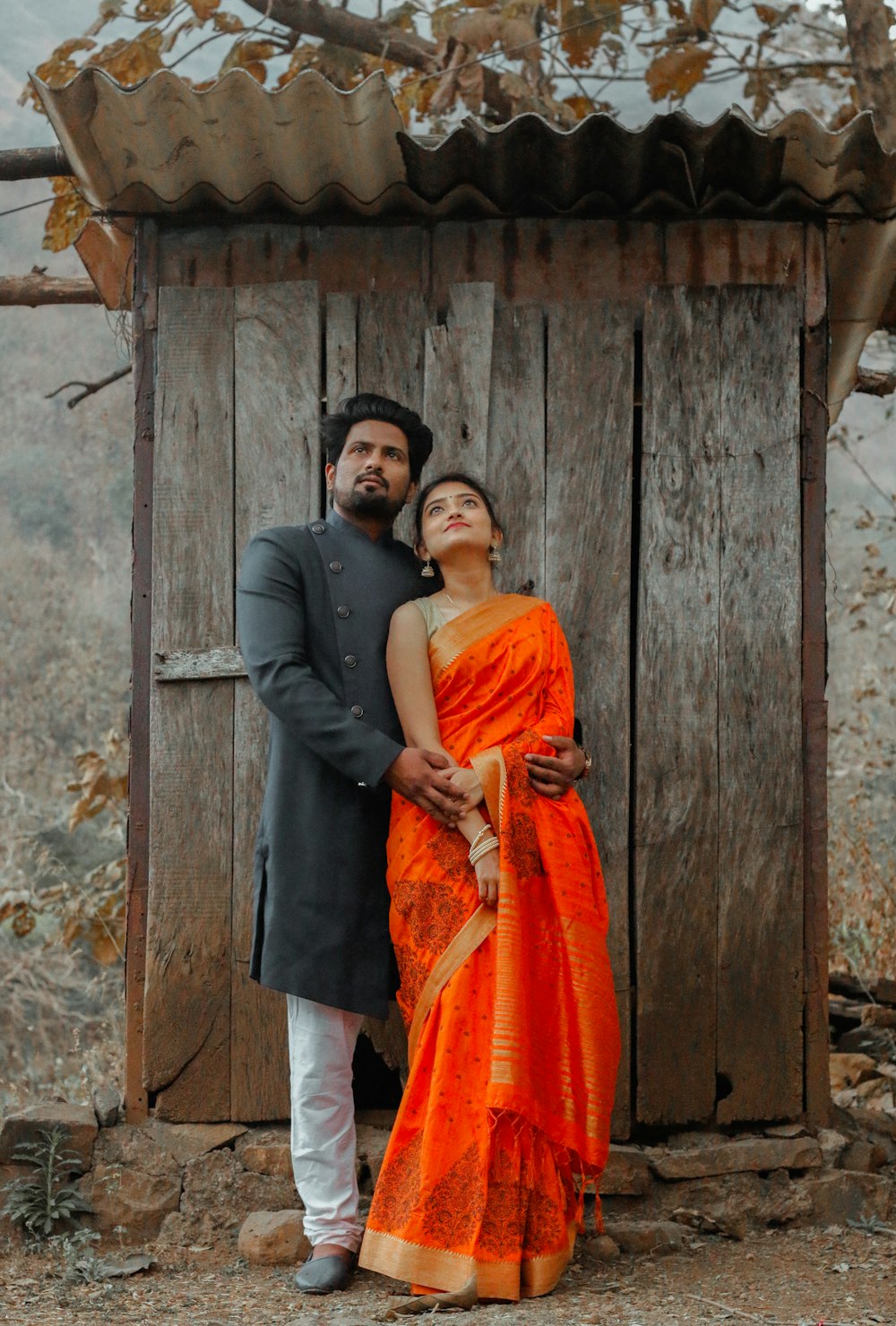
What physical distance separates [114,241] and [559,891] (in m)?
2.77

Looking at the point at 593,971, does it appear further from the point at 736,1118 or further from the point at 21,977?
the point at 21,977

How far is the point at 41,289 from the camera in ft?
19.0

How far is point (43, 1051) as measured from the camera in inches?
449

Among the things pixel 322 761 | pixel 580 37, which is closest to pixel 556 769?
pixel 322 761

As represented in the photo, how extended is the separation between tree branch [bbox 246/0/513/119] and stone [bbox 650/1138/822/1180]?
225 inches

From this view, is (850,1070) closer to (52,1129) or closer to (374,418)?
(52,1129)

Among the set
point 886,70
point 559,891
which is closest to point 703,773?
point 559,891

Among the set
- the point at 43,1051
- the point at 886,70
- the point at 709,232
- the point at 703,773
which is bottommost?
the point at 43,1051

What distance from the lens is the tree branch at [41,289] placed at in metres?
5.77

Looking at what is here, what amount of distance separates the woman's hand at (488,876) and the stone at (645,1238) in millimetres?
1166

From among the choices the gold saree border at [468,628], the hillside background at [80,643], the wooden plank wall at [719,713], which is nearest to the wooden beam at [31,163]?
the wooden plank wall at [719,713]

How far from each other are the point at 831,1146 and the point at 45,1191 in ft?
7.75

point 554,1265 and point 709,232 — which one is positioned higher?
point 709,232

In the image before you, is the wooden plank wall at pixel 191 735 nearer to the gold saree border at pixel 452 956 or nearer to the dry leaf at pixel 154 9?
the gold saree border at pixel 452 956
